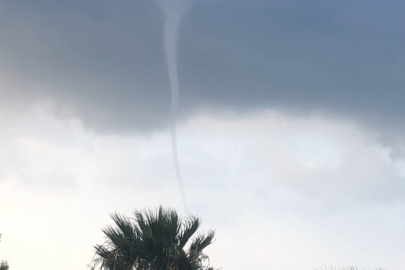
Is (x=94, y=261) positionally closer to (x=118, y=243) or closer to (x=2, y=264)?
(x=118, y=243)

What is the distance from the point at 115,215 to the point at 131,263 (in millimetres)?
1653

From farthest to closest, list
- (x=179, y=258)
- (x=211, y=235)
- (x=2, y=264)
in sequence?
(x=2, y=264) → (x=211, y=235) → (x=179, y=258)

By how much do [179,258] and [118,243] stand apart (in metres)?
1.98

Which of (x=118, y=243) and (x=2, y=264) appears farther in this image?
(x=2, y=264)

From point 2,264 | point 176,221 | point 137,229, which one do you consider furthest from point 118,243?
point 2,264

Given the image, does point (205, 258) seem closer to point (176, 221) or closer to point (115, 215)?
point (176, 221)

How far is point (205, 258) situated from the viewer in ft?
58.6

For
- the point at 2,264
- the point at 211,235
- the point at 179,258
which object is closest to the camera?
the point at 179,258

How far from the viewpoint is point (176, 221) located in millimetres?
17938

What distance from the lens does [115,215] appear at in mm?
18125

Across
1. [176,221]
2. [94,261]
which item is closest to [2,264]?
[94,261]

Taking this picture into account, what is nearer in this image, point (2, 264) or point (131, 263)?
point (131, 263)

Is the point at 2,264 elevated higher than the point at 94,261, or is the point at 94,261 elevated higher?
the point at 2,264

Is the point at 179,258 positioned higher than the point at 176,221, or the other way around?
the point at 176,221
